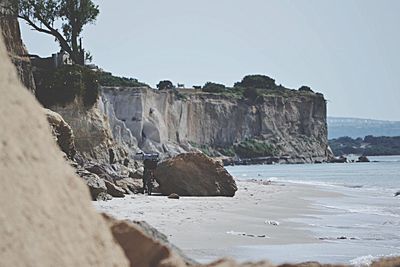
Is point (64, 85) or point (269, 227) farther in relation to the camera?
point (64, 85)

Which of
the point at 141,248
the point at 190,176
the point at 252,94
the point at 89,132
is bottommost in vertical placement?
the point at 190,176

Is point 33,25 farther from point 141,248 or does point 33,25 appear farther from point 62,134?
point 141,248

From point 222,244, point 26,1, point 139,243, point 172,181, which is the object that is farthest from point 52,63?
point 139,243

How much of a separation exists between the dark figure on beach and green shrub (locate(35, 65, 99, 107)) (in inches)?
489

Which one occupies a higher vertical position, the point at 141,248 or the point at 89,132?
the point at 141,248

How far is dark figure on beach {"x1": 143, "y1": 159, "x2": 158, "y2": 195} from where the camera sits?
19141 mm

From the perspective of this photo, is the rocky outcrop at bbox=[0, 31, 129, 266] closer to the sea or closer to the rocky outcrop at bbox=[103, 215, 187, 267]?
the rocky outcrop at bbox=[103, 215, 187, 267]

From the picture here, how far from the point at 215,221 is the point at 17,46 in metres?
22.8

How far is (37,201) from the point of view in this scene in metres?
2.97

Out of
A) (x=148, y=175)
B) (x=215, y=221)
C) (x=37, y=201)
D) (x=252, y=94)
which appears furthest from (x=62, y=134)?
(x=252, y=94)

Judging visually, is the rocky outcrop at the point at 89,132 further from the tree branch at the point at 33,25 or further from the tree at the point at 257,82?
the tree at the point at 257,82

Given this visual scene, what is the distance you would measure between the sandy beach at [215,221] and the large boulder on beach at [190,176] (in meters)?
0.91

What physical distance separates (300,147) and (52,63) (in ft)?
227

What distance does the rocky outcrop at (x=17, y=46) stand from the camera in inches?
1203
